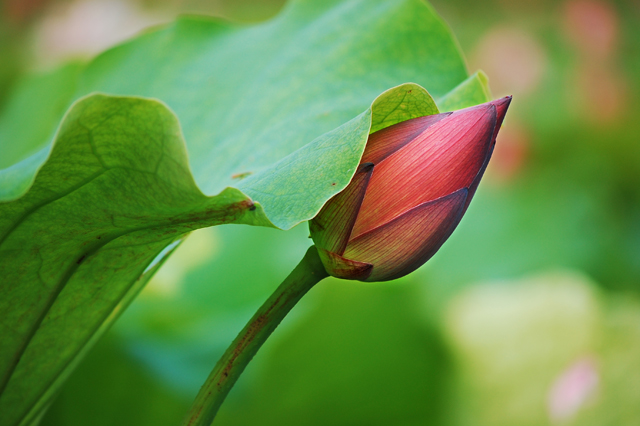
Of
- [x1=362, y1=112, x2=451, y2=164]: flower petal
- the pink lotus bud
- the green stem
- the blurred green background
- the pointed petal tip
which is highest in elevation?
[x1=362, y1=112, x2=451, y2=164]: flower petal

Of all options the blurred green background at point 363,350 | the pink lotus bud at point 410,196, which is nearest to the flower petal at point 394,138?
the pink lotus bud at point 410,196

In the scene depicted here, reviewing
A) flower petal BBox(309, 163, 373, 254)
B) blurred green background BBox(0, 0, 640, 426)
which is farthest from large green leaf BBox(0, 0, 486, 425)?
blurred green background BBox(0, 0, 640, 426)

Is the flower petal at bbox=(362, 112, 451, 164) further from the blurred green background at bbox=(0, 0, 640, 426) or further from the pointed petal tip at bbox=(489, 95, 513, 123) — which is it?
the blurred green background at bbox=(0, 0, 640, 426)

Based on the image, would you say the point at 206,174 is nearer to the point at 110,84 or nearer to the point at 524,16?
the point at 110,84

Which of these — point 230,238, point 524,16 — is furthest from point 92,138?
point 524,16

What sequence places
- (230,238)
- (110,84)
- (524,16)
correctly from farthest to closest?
(524,16), (230,238), (110,84)

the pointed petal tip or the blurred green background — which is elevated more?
the pointed petal tip

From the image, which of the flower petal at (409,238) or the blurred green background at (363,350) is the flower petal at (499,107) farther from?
the blurred green background at (363,350)
